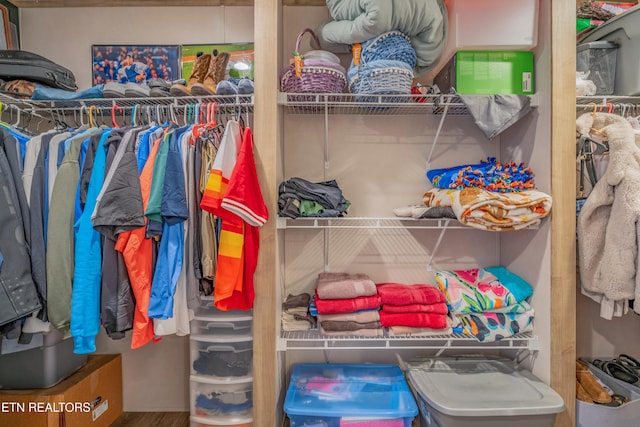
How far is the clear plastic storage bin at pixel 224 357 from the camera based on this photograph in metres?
1.62

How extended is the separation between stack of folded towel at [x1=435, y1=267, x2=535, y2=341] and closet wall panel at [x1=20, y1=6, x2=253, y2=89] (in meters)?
1.73

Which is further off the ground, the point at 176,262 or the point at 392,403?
the point at 176,262

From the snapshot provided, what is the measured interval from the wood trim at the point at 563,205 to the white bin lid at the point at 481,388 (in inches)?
5.6

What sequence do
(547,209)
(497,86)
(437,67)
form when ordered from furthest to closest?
(437,67)
(497,86)
(547,209)

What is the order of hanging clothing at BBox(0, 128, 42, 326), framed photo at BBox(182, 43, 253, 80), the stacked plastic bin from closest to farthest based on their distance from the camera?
hanging clothing at BBox(0, 128, 42, 326)
the stacked plastic bin
framed photo at BBox(182, 43, 253, 80)

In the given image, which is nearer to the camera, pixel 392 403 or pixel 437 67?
pixel 392 403

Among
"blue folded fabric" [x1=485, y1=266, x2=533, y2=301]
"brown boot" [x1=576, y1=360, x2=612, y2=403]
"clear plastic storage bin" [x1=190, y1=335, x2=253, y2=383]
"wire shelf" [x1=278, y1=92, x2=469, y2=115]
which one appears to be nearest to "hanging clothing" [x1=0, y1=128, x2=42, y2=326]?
"clear plastic storage bin" [x1=190, y1=335, x2=253, y2=383]

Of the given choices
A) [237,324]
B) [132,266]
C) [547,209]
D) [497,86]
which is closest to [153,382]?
[237,324]

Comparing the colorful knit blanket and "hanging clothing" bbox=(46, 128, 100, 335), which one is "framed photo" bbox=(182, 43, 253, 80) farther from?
the colorful knit blanket

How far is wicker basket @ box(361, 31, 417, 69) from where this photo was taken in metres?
1.52

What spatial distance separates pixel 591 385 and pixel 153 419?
82.2 inches

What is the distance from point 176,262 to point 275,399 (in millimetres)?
688

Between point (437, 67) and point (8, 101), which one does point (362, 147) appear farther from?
point (8, 101)

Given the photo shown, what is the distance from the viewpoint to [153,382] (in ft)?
6.32
